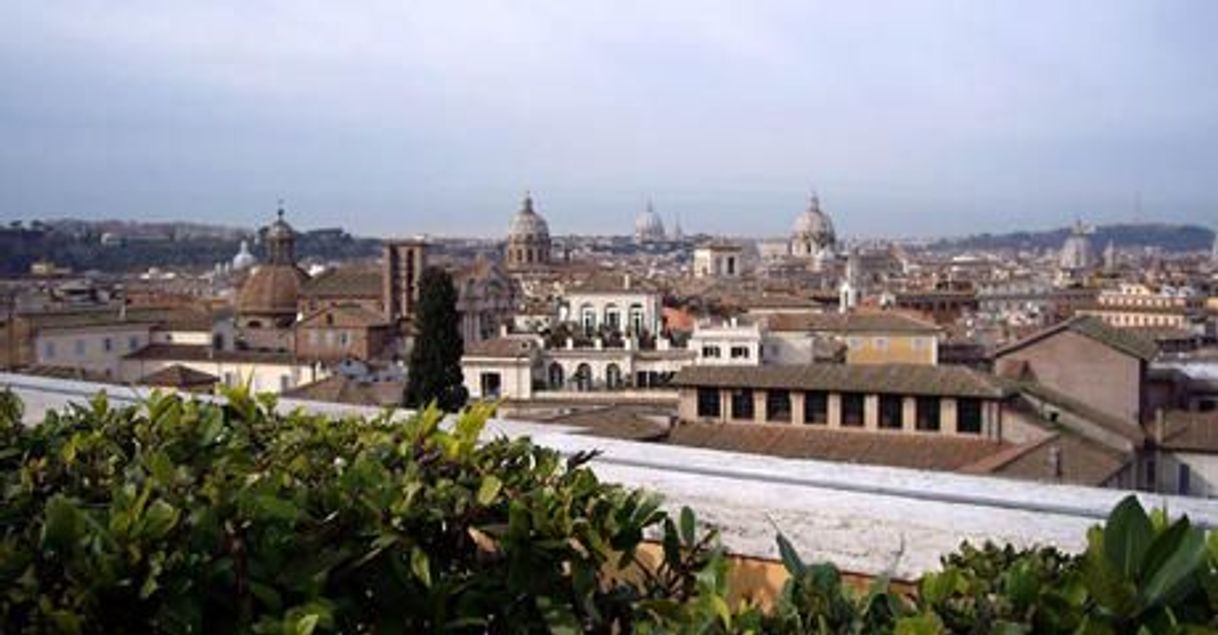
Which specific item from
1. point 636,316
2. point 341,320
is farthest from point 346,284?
point 636,316

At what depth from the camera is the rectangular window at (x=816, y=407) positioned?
24688mm

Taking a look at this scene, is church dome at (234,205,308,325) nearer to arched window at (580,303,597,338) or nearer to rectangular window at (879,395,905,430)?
arched window at (580,303,597,338)

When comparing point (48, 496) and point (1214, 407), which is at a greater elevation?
point (48, 496)

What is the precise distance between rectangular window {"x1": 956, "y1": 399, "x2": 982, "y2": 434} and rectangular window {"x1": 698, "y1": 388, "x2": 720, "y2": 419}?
4921 mm

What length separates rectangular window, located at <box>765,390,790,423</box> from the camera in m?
25.1

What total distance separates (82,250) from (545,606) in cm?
15419


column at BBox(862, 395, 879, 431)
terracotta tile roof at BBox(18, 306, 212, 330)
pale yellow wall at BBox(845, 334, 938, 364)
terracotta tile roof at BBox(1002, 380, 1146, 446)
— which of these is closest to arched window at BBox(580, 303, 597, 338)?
pale yellow wall at BBox(845, 334, 938, 364)

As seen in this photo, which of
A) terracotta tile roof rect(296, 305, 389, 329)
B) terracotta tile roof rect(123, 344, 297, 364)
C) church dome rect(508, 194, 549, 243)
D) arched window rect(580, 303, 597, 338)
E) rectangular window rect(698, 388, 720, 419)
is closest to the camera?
rectangular window rect(698, 388, 720, 419)

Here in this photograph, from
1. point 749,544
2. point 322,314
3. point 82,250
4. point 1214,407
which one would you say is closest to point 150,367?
point 322,314

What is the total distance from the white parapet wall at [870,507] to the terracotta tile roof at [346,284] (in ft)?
187

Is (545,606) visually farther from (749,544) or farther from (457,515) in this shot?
(749,544)

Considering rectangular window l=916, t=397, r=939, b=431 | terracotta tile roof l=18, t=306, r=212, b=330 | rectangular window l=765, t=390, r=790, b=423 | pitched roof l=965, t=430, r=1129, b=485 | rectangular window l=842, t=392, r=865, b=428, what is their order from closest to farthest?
pitched roof l=965, t=430, r=1129, b=485
rectangular window l=916, t=397, r=939, b=431
rectangular window l=842, t=392, r=865, b=428
rectangular window l=765, t=390, r=790, b=423
terracotta tile roof l=18, t=306, r=212, b=330

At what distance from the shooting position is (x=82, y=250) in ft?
474

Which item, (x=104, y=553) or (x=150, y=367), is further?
(x=150, y=367)
